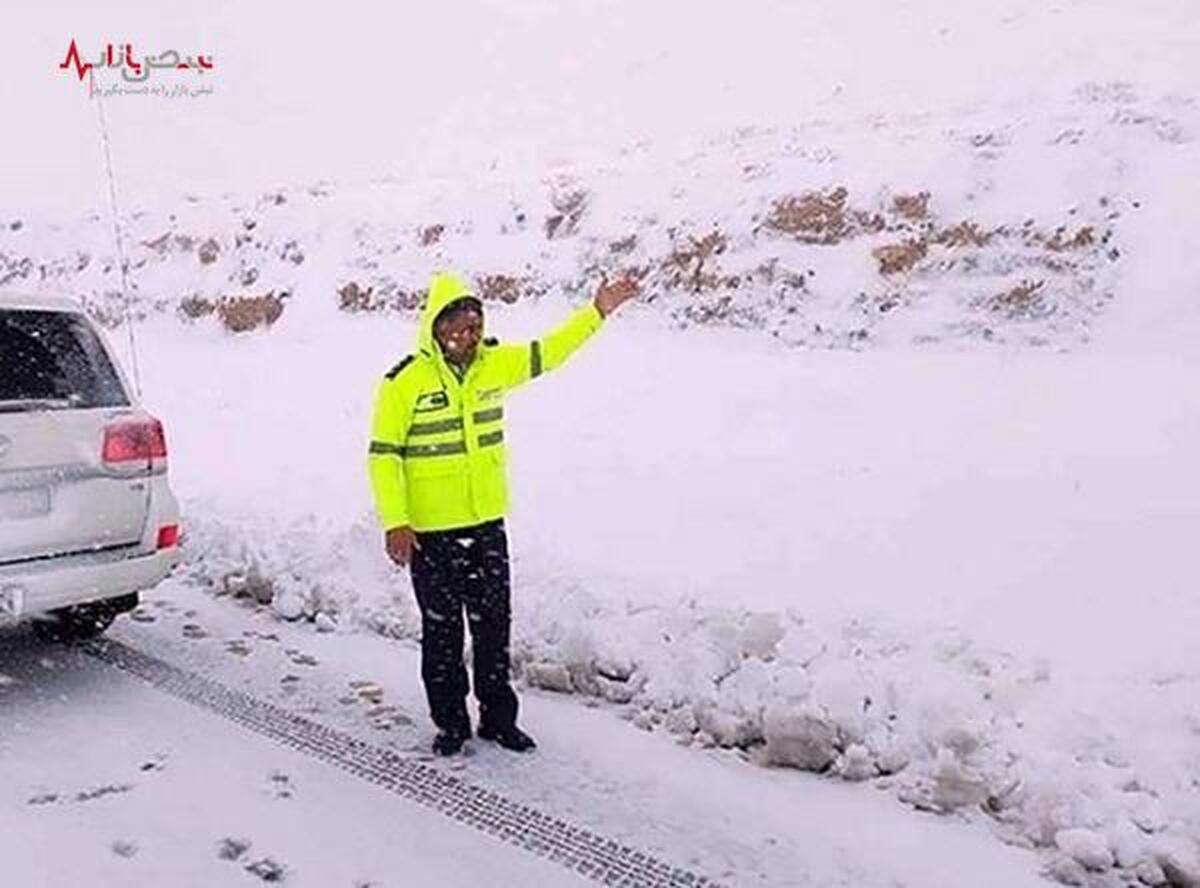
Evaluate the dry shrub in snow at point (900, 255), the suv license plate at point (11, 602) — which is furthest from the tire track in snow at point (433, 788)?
the dry shrub in snow at point (900, 255)

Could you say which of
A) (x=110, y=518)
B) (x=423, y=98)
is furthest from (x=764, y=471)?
(x=423, y=98)

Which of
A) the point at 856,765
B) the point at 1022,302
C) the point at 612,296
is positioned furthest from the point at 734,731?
the point at 1022,302

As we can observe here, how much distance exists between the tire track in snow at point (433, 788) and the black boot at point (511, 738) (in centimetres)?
33

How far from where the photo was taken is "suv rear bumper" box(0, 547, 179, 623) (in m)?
4.92

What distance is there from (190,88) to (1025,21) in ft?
86.0

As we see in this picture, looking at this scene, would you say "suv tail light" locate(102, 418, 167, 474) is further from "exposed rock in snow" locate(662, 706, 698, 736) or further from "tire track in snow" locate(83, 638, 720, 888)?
"exposed rock in snow" locate(662, 706, 698, 736)

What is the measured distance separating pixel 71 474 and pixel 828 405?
19.1ft

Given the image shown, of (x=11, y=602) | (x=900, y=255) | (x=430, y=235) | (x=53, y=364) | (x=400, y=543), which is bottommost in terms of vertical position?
(x=11, y=602)

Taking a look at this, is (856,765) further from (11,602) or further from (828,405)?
(828,405)

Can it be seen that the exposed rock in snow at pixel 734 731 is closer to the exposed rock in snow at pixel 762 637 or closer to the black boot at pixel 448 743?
the exposed rock in snow at pixel 762 637

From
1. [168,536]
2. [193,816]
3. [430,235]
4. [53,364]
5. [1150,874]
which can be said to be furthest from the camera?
[430,235]

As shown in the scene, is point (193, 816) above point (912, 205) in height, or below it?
below

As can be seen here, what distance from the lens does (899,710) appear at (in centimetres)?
473

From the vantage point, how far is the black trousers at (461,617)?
4754 mm
